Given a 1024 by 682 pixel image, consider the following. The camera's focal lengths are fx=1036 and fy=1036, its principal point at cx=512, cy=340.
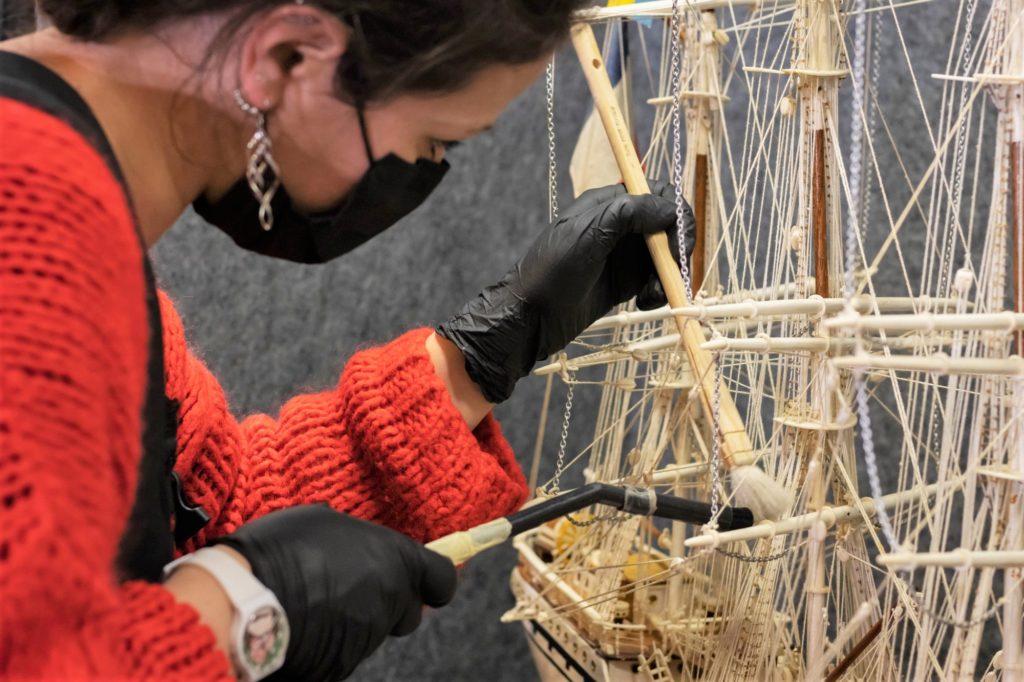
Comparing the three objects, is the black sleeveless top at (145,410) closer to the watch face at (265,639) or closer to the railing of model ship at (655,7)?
the watch face at (265,639)

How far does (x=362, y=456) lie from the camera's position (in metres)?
0.78

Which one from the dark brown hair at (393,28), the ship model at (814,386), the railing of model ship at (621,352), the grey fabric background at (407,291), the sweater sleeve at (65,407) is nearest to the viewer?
the sweater sleeve at (65,407)

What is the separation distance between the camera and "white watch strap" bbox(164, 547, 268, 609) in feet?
1.63

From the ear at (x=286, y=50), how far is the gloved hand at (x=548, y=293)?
0.38 metres

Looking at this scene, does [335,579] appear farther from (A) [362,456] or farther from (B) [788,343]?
(B) [788,343]

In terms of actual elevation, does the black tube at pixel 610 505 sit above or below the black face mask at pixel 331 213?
below

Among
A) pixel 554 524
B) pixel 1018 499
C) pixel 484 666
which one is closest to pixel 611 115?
pixel 1018 499

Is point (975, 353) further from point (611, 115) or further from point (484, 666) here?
point (484, 666)

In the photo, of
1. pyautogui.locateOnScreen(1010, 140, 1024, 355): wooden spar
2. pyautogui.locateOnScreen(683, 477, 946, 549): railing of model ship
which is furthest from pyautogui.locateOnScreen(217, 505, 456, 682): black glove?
pyautogui.locateOnScreen(1010, 140, 1024, 355): wooden spar

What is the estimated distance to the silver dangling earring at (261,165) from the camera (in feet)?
1.61

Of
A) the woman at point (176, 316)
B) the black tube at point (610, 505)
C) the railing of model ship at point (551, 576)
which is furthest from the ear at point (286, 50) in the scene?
the railing of model ship at point (551, 576)

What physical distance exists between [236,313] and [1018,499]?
113cm

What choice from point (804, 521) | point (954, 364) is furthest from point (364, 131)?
point (804, 521)

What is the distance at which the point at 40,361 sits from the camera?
37 cm
